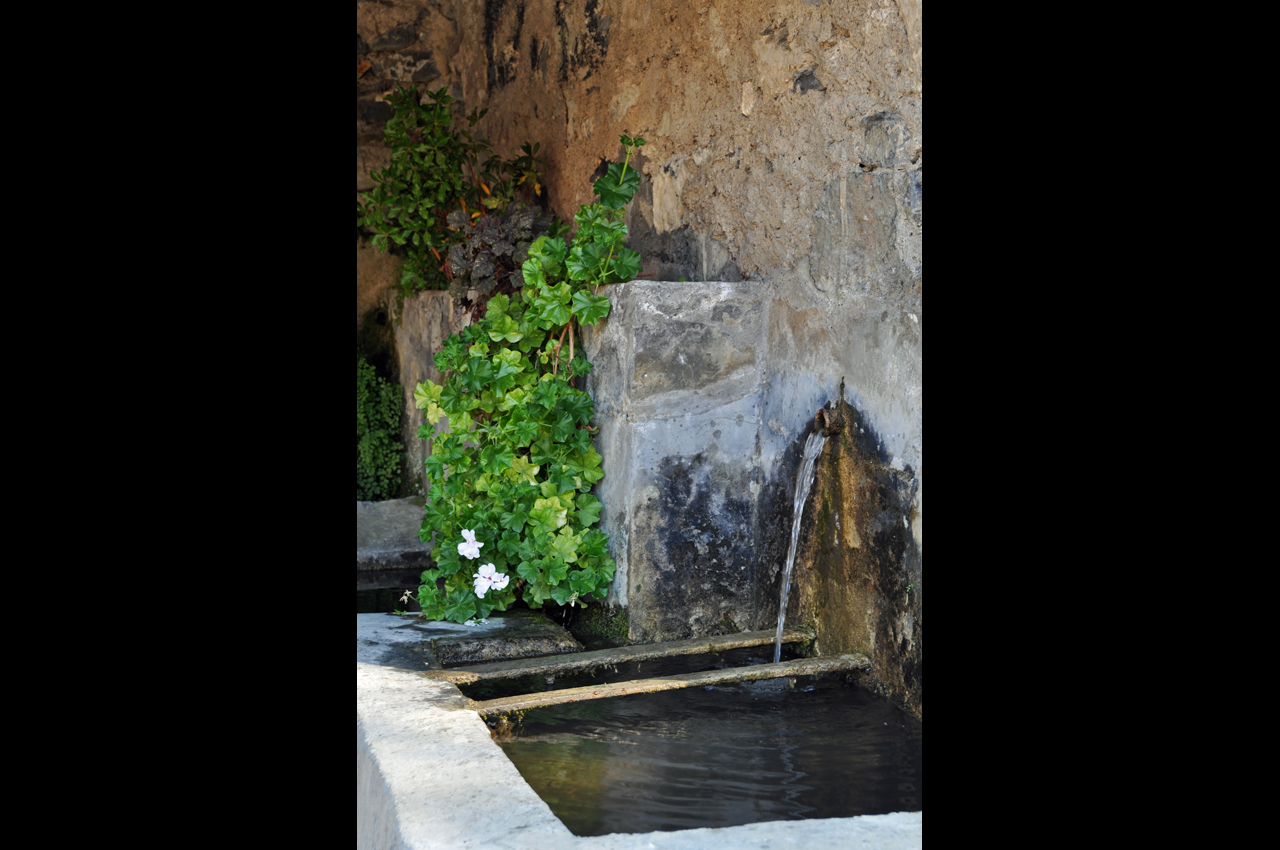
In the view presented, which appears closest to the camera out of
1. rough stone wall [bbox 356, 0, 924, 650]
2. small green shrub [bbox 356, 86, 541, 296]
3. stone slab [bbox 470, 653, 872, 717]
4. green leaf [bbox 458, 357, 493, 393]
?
stone slab [bbox 470, 653, 872, 717]

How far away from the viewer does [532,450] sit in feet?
9.36

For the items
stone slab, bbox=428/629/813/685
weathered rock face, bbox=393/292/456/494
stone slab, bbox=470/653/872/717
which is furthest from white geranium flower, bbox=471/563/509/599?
weathered rock face, bbox=393/292/456/494

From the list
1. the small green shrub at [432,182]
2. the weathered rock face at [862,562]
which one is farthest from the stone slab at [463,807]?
the small green shrub at [432,182]

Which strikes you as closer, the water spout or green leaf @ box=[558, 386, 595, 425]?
the water spout

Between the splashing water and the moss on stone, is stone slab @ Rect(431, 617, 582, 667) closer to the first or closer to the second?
the moss on stone

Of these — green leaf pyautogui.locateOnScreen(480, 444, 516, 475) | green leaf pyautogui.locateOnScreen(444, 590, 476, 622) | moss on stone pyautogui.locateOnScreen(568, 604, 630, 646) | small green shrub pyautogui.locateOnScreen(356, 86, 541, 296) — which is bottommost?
moss on stone pyautogui.locateOnScreen(568, 604, 630, 646)

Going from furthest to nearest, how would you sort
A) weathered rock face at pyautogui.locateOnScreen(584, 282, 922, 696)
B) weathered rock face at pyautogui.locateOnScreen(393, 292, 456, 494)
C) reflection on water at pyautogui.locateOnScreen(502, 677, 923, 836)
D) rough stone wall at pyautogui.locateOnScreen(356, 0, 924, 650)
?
weathered rock face at pyautogui.locateOnScreen(393, 292, 456, 494) < weathered rock face at pyautogui.locateOnScreen(584, 282, 922, 696) < rough stone wall at pyautogui.locateOnScreen(356, 0, 924, 650) < reflection on water at pyautogui.locateOnScreen(502, 677, 923, 836)

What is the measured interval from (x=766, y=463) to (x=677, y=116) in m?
1.16

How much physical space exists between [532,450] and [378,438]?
2620mm

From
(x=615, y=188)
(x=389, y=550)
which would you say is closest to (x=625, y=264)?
(x=615, y=188)

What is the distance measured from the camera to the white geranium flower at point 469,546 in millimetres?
2773

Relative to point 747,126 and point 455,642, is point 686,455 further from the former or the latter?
point 747,126

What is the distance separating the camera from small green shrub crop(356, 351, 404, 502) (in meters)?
5.20
